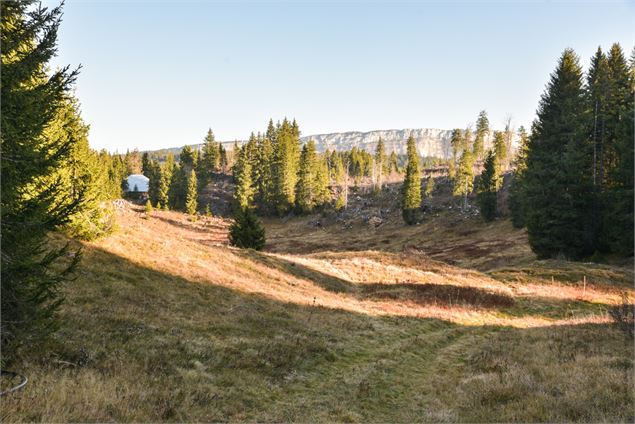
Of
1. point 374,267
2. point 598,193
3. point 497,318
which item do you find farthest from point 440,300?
point 598,193

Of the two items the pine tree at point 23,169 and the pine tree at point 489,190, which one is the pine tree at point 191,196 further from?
the pine tree at point 23,169

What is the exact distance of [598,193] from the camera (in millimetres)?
42281

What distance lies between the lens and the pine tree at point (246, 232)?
131 ft

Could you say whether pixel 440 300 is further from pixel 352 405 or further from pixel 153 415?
pixel 153 415

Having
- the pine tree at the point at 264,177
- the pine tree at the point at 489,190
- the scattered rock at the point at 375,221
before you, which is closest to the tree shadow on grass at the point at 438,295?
the pine tree at the point at 489,190

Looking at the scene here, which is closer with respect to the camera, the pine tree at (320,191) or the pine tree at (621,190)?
the pine tree at (621,190)

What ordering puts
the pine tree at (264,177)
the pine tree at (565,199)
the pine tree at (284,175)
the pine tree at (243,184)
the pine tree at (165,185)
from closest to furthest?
the pine tree at (565,199) → the pine tree at (243,184) → the pine tree at (284,175) → the pine tree at (264,177) → the pine tree at (165,185)

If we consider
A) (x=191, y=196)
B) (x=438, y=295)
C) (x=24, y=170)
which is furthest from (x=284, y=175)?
(x=24, y=170)

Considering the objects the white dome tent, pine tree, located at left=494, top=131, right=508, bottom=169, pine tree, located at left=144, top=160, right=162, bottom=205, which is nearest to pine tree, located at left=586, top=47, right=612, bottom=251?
pine tree, located at left=494, top=131, right=508, bottom=169

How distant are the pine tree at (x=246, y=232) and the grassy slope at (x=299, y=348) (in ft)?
31.2

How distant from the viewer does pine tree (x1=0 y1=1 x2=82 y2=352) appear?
7848mm

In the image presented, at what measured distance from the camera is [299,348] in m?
13.1

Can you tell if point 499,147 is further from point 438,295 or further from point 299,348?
point 299,348

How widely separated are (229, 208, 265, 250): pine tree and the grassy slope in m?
9.50
